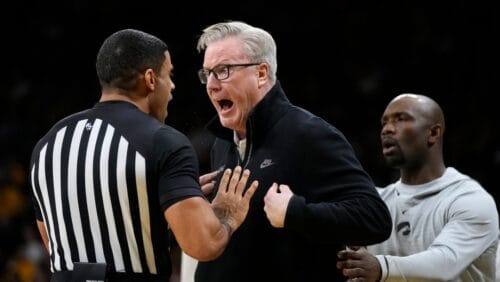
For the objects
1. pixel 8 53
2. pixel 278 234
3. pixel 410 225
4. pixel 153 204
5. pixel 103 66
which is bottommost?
pixel 8 53

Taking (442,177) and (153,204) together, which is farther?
(442,177)

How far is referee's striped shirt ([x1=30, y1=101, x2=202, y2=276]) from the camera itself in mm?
3008

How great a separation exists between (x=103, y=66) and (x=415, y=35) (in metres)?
8.42

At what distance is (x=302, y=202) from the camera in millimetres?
3217

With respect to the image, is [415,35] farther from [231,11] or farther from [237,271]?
[237,271]

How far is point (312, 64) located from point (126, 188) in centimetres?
874

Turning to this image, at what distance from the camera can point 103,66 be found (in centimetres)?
321

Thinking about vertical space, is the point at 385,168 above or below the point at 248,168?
below

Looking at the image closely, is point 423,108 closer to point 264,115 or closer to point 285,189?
point 264,115

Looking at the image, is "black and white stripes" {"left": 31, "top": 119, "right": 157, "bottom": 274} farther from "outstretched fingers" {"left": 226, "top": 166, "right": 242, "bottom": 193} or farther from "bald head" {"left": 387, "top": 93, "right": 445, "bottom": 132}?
"bald head" {"left": 387, "top": 93, "right": 445, "bottom": 132}

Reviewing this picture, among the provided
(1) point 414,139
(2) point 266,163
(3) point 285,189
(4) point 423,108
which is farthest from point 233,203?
(4) point 423,108

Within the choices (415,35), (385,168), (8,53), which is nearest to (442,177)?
(385,168)

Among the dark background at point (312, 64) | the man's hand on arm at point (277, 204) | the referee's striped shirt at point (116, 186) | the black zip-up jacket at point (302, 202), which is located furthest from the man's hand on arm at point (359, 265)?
the dark background at point (312, 64)

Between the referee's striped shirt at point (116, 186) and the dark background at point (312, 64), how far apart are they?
16.9 feet
